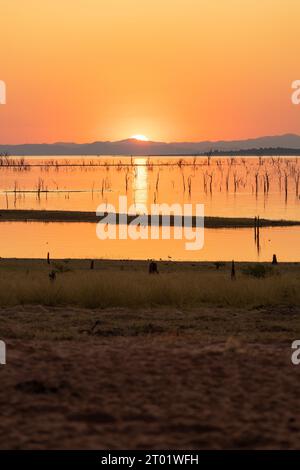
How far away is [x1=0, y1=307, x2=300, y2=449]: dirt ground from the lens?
734 centimetres

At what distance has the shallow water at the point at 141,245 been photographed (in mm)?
50031

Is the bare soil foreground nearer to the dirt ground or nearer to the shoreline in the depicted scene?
the dirt ground

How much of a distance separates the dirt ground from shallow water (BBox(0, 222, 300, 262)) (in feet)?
121

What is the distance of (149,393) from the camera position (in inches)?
345

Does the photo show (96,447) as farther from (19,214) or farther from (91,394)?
(19,214)

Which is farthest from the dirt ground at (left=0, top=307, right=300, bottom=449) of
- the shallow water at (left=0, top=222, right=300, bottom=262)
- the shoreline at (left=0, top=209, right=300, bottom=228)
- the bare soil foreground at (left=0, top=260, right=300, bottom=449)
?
the shoreline at (left=0, top=209, right=300, bottom=228)

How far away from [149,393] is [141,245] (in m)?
49.3

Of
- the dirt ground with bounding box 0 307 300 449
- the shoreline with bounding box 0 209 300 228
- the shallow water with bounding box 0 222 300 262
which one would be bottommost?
the dirt ground with bounding box 0 307 300 449

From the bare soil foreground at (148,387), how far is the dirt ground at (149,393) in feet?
0.03

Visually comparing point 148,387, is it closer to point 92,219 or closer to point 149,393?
point 149,393

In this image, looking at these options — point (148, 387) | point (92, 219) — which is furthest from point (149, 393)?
point (92, 219)

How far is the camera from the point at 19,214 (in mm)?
83250

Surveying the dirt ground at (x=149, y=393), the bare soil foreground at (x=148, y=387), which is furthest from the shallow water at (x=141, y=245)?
the dirt ground at (x=149, y=393)

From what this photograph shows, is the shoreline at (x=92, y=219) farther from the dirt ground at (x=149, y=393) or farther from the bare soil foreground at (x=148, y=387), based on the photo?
the dirt ground at (x=149, y=393)
